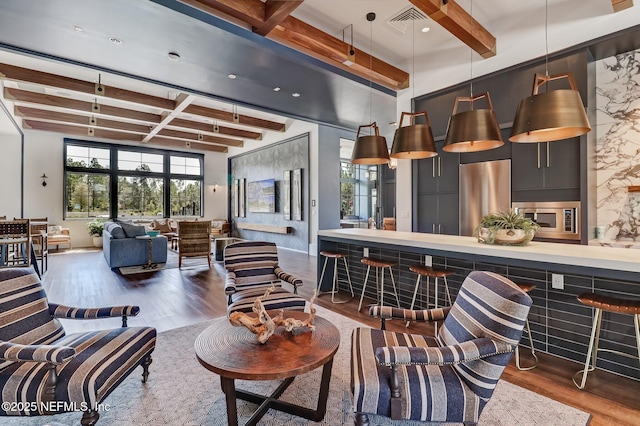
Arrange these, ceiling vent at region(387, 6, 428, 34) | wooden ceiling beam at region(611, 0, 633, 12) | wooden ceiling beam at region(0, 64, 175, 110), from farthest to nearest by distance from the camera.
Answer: wooden ceiling beam at region(0, 64, 175, 110) < ceiling vent at region(387, 6, 428, 34) < wooden ceiling beam at region(611, 0, 633, 12)

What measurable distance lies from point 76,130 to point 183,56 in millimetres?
7620

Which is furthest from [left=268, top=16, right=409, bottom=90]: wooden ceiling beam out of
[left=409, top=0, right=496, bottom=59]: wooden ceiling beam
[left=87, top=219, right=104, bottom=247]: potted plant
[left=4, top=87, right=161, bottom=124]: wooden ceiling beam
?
[left=87, top=219, right=104, bottom=247]: potted plant

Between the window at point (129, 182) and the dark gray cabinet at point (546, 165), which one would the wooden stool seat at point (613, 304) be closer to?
the dark gray cabinet at point (546, 165)

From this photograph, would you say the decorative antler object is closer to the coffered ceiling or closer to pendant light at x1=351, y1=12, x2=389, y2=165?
pendant light at x1=351, y1=12, x2=389, y2=165

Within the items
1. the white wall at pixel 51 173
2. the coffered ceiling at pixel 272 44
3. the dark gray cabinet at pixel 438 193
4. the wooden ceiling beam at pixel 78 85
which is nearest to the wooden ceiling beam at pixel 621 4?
the coffered ceiling at pixel 272 44

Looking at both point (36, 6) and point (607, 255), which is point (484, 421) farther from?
point (36, 6)

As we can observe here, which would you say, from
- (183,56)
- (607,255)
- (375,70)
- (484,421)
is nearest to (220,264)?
(183,56)

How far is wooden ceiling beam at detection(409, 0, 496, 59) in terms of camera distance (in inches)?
121

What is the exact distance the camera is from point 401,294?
12.7 ft

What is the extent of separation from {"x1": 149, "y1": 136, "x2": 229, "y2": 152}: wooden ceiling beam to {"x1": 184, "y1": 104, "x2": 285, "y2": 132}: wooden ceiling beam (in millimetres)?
3717

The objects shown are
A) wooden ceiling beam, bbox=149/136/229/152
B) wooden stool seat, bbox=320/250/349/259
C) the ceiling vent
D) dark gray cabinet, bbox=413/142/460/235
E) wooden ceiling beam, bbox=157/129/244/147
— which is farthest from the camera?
wooden ceiling beam, bbox=149/136/229/152

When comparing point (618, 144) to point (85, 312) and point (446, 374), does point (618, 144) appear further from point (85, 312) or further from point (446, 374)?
point (85, 312)

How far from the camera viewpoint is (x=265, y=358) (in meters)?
1.61

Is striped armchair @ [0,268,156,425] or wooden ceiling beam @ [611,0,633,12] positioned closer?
striped armchair @ [0,268,156,425]
